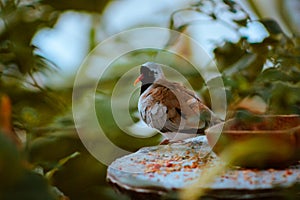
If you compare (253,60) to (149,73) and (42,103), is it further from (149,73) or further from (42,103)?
(42,103)

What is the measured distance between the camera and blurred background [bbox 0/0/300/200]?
23.4 inches

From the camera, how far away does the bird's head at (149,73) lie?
642mm

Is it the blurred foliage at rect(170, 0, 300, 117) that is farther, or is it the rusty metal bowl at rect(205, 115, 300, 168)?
the blurred foliage at rect(170, 0, 300, 117)

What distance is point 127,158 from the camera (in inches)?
20.0

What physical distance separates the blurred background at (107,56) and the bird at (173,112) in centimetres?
5

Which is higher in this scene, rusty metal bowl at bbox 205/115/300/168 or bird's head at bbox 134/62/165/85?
rusty metal bowl at bbox 205/115/300/168

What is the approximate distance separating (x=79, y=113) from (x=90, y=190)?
10 centimetres

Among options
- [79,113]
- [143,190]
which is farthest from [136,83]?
[143,190]

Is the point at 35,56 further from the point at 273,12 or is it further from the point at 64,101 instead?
the point at 273,12

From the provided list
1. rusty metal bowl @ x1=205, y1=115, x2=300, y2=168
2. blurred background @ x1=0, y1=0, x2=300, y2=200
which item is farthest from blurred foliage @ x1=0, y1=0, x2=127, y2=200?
rusty metal bowl @ x1=205, y1=115, x2=300, y2=168

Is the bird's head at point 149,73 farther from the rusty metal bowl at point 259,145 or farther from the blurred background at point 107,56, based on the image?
the rusty metal bowl at point 259,145

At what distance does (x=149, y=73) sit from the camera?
0.65m

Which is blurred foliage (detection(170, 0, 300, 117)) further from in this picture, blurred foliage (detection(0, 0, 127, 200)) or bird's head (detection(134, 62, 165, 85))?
blurred foliage (detection(0, 0, 127, 200))

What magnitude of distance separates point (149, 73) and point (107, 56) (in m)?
0.11
